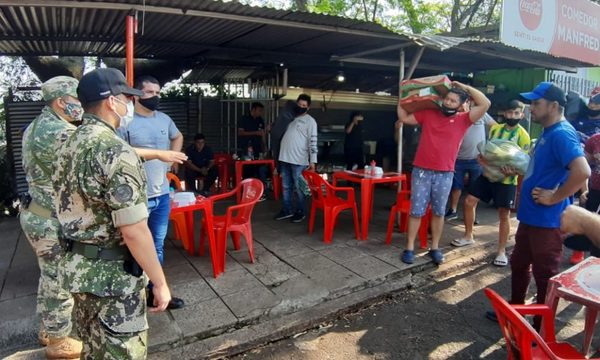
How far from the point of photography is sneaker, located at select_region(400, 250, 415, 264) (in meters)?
4.00

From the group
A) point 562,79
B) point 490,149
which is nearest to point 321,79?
point 562,79

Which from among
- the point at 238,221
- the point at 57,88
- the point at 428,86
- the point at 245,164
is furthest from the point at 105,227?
the point at 245,164

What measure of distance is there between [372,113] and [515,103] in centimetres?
685

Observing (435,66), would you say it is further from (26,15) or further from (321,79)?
(26,15)

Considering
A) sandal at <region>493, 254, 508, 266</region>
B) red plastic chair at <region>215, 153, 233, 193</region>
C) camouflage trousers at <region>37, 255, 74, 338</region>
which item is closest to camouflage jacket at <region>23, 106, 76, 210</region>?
camouflage trousers at <region>37, 255, 74, 338</region>

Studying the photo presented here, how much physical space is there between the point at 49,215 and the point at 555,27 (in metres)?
7.18

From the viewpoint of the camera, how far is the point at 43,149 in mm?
2250

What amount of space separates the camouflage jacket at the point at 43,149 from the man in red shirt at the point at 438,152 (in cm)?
303

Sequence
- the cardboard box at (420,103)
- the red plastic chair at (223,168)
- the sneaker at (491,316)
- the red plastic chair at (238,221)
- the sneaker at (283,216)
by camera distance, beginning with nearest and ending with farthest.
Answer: the sneaker at (491,316) → the red plastic chair at (238,221) → the cardboard box at (420,103) → the sneaker at (283,216) → the red plastic chair at (223,168)

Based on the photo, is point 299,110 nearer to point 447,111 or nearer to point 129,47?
point 447,111

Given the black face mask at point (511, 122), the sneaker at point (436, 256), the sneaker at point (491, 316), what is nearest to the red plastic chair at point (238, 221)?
the sneaker at point (436, 256)

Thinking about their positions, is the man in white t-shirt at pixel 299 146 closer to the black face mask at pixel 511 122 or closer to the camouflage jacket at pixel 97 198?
the black face mask at pixel 511 122

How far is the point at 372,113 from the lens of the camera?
36.8 ft

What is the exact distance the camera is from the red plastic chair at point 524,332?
1528mm
